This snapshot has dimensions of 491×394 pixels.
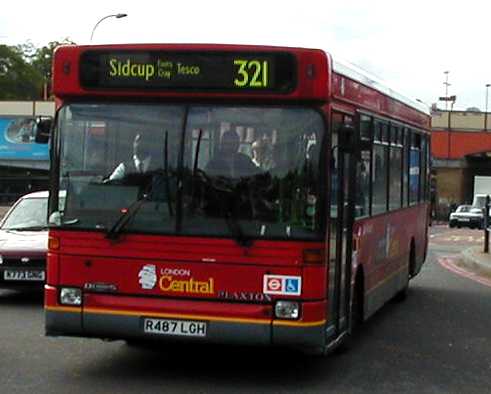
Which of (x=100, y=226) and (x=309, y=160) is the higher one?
(x=309, y=160)

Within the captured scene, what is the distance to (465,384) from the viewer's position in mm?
8031

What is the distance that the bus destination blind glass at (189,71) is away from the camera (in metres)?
7.48

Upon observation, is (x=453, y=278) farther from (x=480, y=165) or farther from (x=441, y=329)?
(x=480, y=165)

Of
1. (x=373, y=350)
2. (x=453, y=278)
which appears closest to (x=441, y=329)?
(x=373, y=350)

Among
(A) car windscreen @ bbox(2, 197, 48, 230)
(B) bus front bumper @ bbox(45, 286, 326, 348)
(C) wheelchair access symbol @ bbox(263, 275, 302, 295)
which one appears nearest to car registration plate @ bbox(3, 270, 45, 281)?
(A) car windscreen @ bbox(2, 197, 48, 230)

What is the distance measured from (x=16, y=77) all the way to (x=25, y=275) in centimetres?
9722

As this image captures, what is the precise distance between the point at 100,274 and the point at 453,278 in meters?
11.7

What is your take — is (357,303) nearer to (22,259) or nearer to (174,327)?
(174,327)

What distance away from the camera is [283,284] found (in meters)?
7.41

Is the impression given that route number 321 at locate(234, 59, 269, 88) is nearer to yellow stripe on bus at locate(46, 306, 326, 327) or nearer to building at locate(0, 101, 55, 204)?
yellow stripe on bus at locate(46, 306, 326, 327)

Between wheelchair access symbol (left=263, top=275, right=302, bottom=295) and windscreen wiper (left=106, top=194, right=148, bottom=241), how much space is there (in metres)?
1.14

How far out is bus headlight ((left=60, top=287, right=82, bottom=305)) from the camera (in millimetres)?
7688

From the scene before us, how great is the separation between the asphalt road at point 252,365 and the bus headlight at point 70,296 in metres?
0.62

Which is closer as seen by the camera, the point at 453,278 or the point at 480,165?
the point at 453,278
